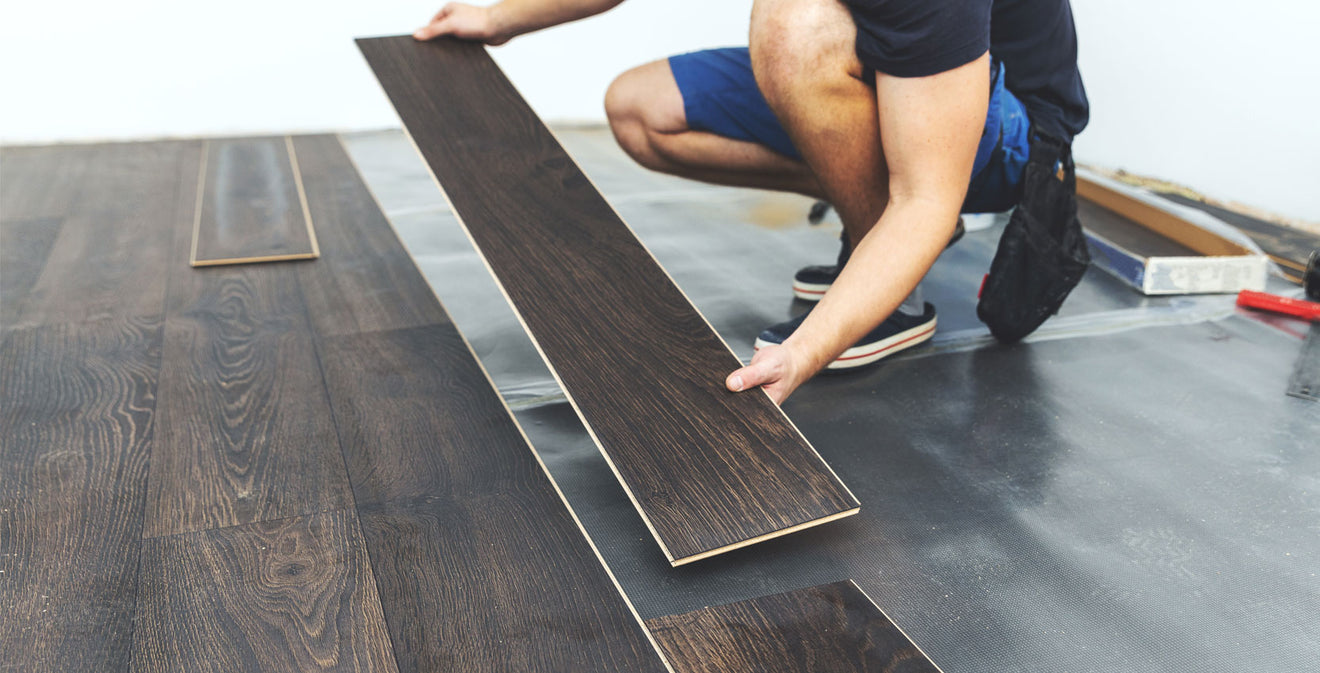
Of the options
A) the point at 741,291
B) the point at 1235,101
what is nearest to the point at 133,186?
the point at 741,291

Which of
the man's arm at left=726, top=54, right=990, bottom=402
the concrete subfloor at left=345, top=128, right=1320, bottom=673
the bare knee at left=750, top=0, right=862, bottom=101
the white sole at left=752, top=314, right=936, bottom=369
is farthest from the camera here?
the white sole at left=752, top=314, right=936, bottom=369

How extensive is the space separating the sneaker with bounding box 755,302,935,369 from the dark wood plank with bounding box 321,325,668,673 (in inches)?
20.3

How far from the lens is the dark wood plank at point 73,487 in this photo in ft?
3.25

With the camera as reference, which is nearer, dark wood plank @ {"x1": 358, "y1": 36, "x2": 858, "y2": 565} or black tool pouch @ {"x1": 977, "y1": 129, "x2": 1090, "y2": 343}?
dark wood plank @ {"x1": 358, "y1": 36, "x2": 858, "y2": 565}

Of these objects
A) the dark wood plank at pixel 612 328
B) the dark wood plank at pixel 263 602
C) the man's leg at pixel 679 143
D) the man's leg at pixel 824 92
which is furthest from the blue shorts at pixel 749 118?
the dark wood plank at pixel 263 602

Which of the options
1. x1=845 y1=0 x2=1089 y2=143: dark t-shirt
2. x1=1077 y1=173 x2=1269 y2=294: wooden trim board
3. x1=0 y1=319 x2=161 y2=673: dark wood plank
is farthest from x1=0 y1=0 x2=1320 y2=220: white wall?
x1=0 y1=319 x2=161 y2=673: dark wood plank

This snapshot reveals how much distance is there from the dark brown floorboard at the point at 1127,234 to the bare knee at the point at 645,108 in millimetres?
1348

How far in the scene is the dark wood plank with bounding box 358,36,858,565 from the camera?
3.78 ft

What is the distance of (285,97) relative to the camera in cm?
352

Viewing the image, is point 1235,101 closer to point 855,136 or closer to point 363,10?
point 855,136

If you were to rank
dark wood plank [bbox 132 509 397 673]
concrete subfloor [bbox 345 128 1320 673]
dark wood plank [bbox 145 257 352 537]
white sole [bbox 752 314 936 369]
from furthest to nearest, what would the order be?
1. white sole [bbox 752 314 936 369]
2. dark wood plank [bbox 145 257 352 537]
3. concrete subfloor [bbox 345 128 1320 673]
4. dark wood plank [bbox 132 509 397 673]

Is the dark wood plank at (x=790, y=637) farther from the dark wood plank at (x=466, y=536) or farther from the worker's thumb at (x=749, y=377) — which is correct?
the worker's thumb at (x=749, y=377)

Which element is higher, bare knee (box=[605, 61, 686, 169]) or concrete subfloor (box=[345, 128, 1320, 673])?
bare knee (box=[605, 61, 686, 169])

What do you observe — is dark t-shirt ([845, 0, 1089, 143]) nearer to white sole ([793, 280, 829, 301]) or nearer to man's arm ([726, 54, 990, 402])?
man's arm ([726, 54, 990, 402])
